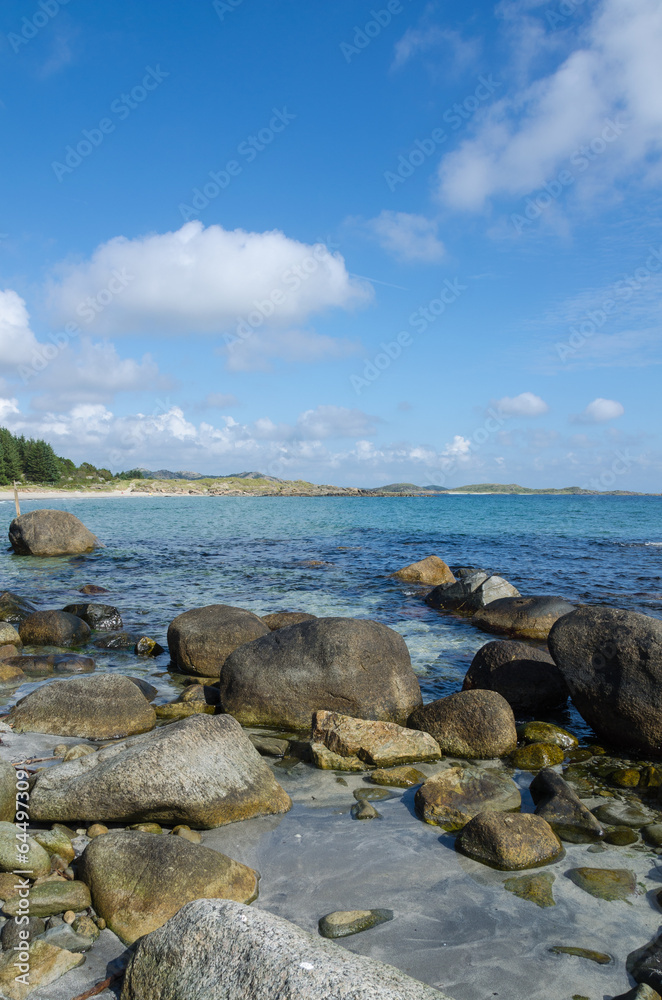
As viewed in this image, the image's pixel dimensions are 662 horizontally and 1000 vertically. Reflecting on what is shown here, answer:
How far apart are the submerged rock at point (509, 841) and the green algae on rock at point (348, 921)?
101cm

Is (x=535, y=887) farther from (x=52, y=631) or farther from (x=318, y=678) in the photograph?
(x=52, y=631)

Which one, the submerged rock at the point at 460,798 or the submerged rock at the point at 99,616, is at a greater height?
the submerged rock at the point at 460,798

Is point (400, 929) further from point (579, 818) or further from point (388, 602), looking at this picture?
point (388, 602)

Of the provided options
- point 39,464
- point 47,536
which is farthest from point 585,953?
point 39,464

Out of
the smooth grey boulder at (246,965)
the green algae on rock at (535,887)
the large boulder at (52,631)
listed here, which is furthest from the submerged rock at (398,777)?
the large boulder at (52,631)

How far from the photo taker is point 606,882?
14.2 feet

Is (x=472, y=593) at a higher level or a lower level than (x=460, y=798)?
higher

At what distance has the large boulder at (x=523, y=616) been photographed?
1246 cm

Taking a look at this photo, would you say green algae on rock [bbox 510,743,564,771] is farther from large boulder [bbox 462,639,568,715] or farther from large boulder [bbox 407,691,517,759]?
large boulder [bbox 462,639,568,715]

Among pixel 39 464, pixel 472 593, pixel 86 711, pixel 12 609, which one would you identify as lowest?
pixel 12 609

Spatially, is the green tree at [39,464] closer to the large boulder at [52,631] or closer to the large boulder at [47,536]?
the large boulder at [47,536]

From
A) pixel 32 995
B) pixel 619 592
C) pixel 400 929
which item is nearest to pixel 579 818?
pixel 400 929

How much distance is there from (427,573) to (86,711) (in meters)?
12.8

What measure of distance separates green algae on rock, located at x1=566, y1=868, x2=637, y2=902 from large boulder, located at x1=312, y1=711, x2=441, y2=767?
2187mm
